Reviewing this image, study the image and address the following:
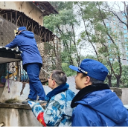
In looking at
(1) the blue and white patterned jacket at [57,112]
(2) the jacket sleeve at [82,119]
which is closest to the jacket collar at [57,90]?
(1) the blue and white patterned jacket at [57,112]

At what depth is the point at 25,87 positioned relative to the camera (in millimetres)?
4438

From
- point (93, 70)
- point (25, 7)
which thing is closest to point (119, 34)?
point (25, 7)

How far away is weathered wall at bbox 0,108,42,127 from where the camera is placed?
305cm

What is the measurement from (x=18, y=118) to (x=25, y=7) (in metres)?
7.22

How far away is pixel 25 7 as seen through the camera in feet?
29.4

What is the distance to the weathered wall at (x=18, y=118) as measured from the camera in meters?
3.05

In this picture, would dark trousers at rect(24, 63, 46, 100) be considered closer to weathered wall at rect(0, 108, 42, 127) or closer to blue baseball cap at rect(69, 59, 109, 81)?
weathered wall at rect(0, 108, 42, 127)

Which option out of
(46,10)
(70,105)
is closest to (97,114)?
(70,105)

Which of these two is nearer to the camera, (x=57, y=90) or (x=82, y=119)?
(x=82, y=119)

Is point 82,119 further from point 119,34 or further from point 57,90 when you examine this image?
point 119,34

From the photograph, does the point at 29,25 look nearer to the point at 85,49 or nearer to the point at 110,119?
the point at 110,119

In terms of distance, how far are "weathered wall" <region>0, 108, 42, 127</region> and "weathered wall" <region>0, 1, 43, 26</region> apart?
5.34 meters

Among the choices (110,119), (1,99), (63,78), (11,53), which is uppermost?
(11,53)

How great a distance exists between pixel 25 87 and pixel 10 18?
364cm
